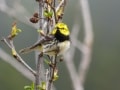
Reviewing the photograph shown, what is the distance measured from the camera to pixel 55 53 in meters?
3.08

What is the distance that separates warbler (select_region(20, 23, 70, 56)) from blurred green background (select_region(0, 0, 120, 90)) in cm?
947

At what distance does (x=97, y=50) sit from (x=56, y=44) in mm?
14854

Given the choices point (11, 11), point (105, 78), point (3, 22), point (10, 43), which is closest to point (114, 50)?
point (105, 78)

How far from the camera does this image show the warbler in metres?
3.07

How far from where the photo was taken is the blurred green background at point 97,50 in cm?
1422

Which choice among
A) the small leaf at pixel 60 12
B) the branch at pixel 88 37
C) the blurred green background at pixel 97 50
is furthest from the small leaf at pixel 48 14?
the blurred green background at pixel 97 50

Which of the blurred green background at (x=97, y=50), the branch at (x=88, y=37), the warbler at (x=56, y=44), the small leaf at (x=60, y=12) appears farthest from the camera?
the blurred green background at (x=97, y=50)

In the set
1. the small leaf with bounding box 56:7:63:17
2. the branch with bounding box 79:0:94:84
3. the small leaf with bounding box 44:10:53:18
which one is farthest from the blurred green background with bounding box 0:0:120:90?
the small leaf with bounding box 44:10:53:18

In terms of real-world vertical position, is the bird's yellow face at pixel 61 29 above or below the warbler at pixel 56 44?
above

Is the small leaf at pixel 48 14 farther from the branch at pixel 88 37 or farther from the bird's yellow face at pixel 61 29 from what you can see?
the branch at pixel 88 37

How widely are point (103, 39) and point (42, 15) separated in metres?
15.1

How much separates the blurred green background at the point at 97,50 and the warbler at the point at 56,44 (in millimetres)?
9468

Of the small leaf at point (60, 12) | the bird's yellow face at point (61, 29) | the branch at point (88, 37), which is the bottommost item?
the branch at point (88, 37)

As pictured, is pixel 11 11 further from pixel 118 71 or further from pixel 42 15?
pixel 118 71
